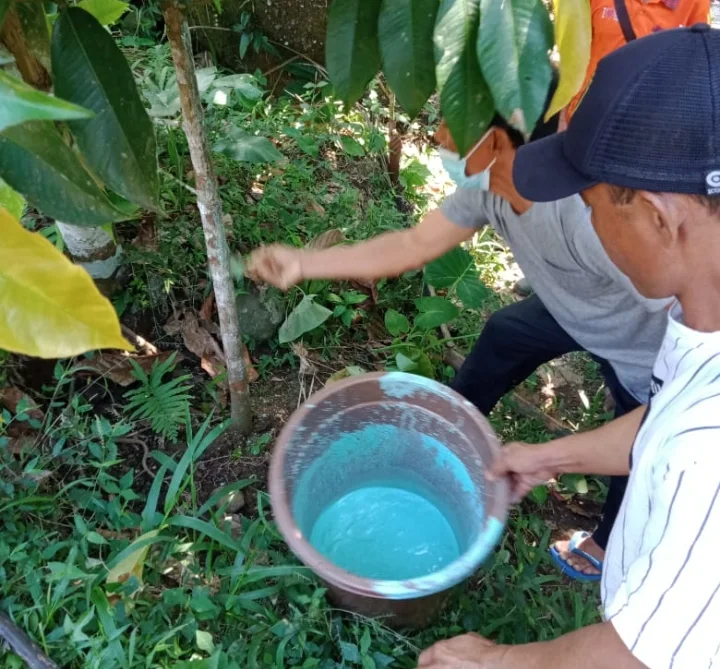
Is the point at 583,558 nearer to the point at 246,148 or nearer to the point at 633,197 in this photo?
the point at 633,197

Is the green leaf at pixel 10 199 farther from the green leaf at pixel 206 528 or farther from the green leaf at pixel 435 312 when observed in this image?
the green leaf at pixel 435 312

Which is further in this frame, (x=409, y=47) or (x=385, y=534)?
(x=385, y=534)

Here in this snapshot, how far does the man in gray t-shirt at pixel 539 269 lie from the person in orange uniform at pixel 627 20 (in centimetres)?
40

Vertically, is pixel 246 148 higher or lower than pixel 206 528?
higher

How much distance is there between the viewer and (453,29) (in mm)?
675

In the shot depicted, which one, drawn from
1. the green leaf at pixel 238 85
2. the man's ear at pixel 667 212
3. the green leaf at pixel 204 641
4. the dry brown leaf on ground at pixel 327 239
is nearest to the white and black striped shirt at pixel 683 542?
the man's ear at pixel 667 212

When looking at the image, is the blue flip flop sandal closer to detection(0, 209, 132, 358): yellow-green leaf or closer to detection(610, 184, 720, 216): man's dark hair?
detection(610, 184, 720, 216): man's dark hair

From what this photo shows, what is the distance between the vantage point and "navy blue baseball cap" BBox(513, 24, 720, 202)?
741 millimetres

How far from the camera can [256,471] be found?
68.1 inches

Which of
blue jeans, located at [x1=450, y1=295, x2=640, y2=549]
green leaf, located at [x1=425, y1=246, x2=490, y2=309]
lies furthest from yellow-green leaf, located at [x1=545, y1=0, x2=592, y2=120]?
green leaf, located at [x1=425, y1=246, x2=490, y2=309]

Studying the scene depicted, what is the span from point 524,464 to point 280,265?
25.9 inches

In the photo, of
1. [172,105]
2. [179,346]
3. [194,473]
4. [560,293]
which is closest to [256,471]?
[194,473]

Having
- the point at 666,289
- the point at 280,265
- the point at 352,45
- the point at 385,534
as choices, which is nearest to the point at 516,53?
the point at 352,45

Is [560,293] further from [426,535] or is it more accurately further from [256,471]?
[256,471]
